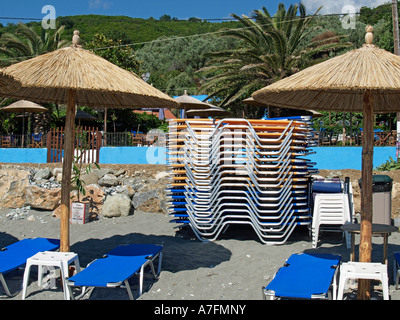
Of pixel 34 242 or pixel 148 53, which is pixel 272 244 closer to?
pixel 34 242

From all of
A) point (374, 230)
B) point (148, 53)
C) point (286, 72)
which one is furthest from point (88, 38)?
point (374, 230)

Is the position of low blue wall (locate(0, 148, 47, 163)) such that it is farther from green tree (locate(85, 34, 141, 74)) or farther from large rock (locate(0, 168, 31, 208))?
green tree (locate(85, 34, 141, 74))

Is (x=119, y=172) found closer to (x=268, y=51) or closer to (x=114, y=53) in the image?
(x=268, y=51)

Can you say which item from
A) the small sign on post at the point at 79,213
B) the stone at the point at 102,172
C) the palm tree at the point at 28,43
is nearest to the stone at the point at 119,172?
the stone at the point at 102,172

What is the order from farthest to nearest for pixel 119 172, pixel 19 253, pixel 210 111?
pixel 210 111 → pixel 119 172 → pixel 19 253

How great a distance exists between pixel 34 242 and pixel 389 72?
201 inches

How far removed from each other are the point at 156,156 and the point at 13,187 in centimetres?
482

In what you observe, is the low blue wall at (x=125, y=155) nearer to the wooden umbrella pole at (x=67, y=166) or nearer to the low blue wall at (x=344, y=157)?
the low blue wall at (x=344, y=157)

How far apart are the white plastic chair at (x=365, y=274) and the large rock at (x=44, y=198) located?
810cm

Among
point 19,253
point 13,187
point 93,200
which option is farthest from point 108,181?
point 19,253

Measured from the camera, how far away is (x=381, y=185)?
7.51 metres

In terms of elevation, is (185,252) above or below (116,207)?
below

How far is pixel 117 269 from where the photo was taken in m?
4.97
